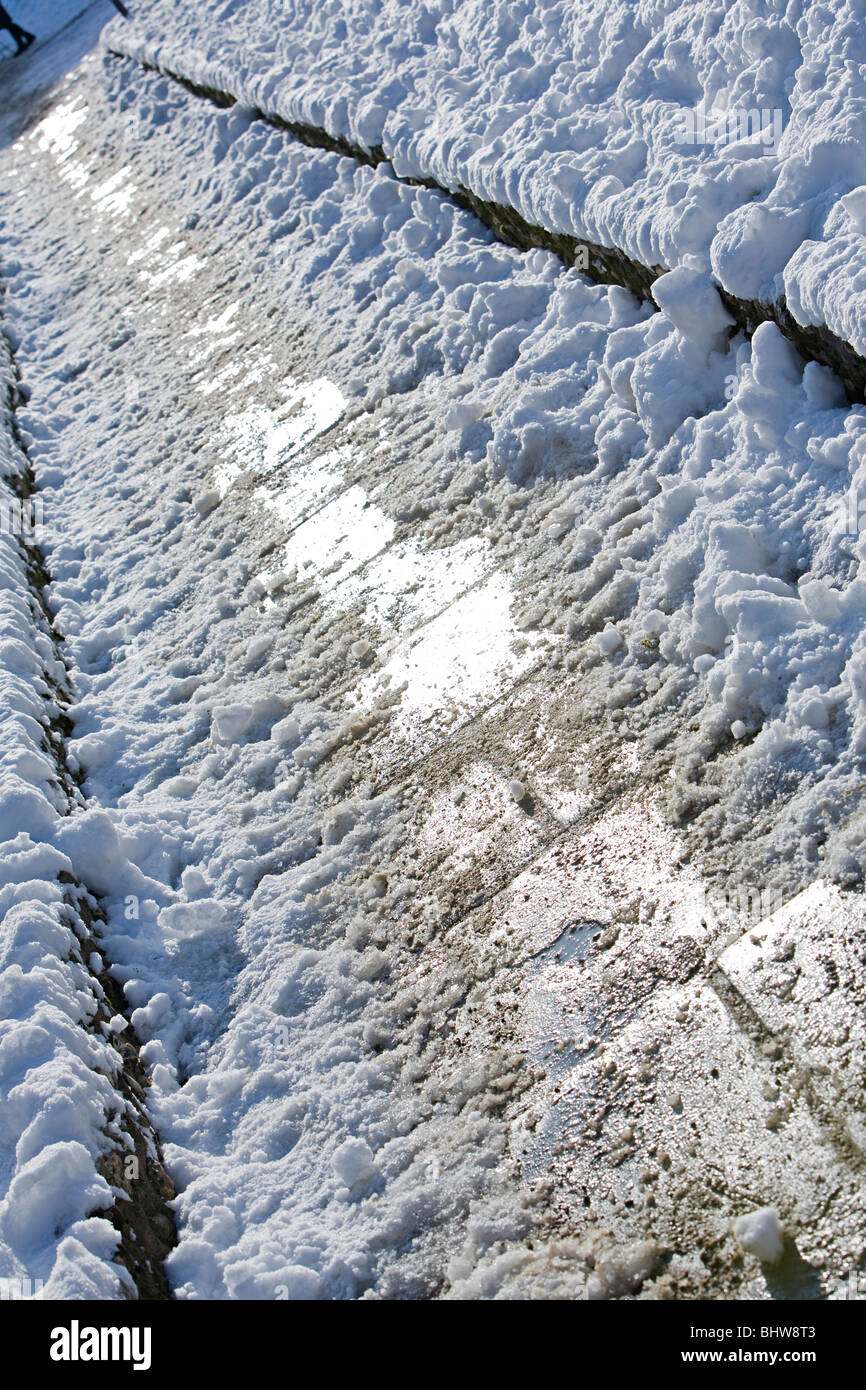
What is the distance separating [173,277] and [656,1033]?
7.13 metres

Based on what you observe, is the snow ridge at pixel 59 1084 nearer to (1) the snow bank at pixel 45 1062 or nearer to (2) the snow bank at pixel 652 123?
(1) the snow bank at pixel 45 1062

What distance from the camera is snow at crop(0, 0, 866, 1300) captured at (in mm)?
2645

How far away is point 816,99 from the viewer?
131 inches

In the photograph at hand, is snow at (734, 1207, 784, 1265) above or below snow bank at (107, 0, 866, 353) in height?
below

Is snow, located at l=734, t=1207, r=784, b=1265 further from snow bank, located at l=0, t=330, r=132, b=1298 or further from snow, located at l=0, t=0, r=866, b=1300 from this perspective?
snow bank, located at l=0, t=330, r=132, b=1298

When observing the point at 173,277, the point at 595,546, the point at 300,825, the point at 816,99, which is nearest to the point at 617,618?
the point at 595,546

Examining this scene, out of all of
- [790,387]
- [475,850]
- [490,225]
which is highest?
[490,225]

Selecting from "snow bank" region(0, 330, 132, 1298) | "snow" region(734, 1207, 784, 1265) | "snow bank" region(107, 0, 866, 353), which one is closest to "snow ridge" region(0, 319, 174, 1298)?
"snow bank" region(0, 330, 132, 1298)

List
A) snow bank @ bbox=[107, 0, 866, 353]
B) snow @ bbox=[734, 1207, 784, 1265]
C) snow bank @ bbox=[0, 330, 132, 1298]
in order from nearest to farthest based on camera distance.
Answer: snow @ bbox=[734, 1207, 784, 1265] < snow bank @ bbox=[0, 330, 132, 1298] < snow bank @ bbox=[107, 0, 866, 353]

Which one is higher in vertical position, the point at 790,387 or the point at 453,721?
the point at 790,387

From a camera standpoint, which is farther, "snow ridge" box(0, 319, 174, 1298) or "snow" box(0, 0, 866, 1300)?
"snow" box(0, 0, 866, 1300)

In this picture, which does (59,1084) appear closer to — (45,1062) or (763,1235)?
(45,1062)

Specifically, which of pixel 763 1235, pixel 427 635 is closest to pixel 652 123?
pixel 427 635
